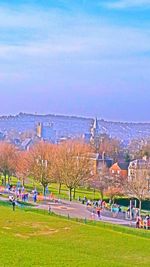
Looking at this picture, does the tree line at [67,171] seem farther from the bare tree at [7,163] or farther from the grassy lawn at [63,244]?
the grassy lawn at [63,244]

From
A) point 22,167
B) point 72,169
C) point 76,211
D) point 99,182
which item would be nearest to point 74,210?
point 76,211

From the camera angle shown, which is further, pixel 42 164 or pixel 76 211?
pixel 42 164

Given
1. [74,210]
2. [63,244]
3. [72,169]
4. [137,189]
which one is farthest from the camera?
[72,169]

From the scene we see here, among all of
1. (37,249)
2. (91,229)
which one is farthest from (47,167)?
(37,249)

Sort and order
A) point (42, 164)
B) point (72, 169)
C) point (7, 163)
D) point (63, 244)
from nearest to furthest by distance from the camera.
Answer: point (63, 244) < point (72, 169) < point (42, 164) < point (7, 163)

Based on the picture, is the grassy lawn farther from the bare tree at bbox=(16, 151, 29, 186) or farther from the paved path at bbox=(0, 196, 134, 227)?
the bare tree at bbox=(16, 151, 29, 186)

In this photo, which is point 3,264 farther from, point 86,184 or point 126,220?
point 86,184

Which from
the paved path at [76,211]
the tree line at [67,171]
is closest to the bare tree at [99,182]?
the tree line at [67,171]

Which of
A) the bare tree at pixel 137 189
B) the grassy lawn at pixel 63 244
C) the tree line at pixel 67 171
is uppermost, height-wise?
the tree line at pixel 67 171

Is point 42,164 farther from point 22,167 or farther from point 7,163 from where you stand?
point 7,163

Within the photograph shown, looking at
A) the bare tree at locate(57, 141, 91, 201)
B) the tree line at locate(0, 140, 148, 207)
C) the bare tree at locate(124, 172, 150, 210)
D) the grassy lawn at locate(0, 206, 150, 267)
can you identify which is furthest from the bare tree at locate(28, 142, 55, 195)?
the grassy lawn at locate(0, 206, 150, 267)
